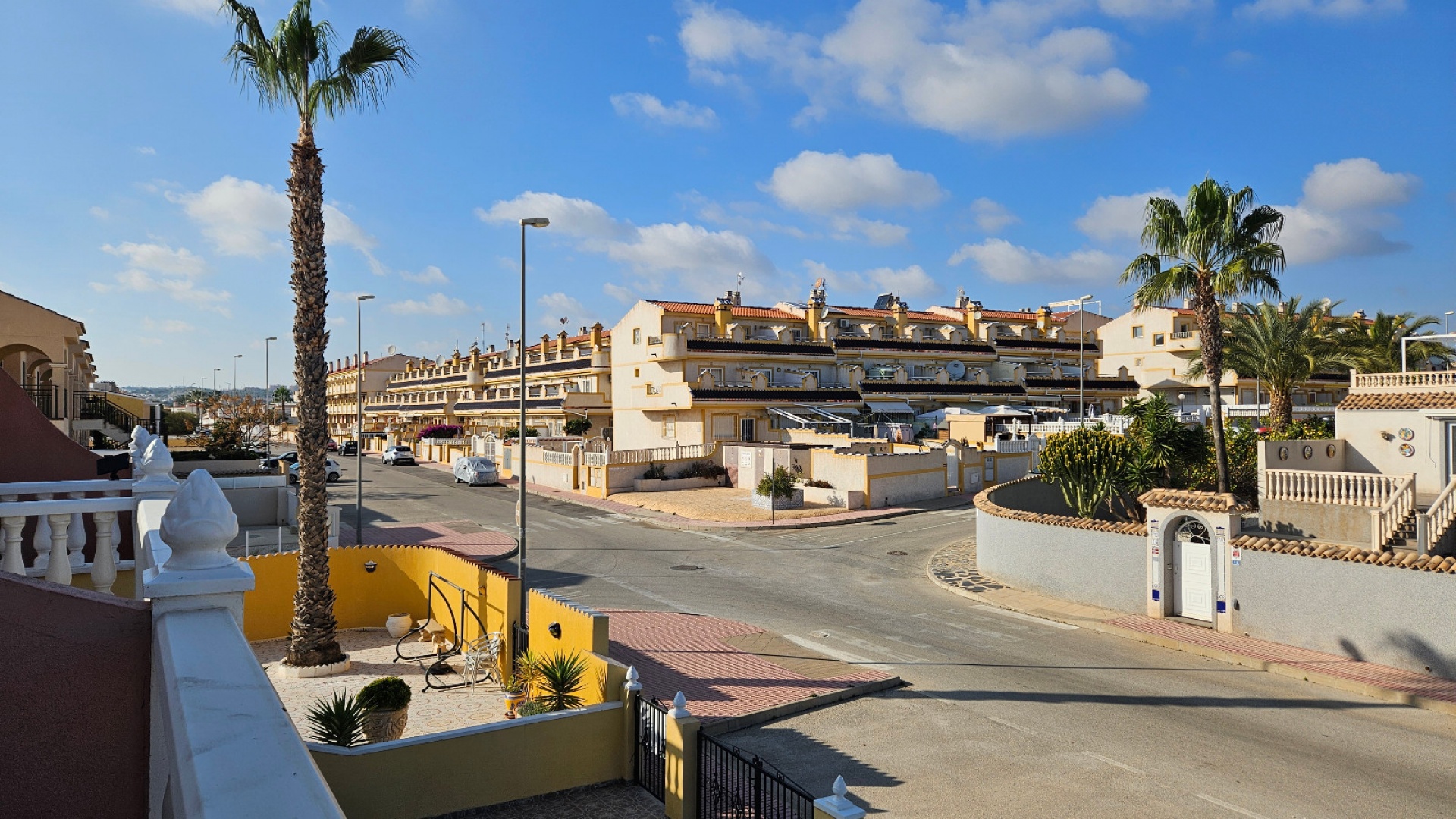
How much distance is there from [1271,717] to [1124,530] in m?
6.14

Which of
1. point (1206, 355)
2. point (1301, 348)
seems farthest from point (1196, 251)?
point (1301, 348)

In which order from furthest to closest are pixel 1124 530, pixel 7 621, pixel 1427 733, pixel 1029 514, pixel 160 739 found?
pixel 1029 514 < pixel 1124 530 < pixel 1427 733 < pixel 7 621 < pixel 160 739

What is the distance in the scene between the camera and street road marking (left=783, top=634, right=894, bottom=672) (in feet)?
47.3

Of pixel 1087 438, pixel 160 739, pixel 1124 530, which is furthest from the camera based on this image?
pixel 1087 438

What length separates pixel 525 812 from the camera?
30.4 ft

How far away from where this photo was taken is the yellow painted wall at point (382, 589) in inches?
573

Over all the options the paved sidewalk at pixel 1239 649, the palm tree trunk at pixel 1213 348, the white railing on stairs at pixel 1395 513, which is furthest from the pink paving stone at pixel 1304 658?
the palm tree trunk at pixel 1213 348

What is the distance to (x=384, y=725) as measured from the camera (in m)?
10.7

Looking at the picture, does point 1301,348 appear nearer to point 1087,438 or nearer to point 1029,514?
point 1087,438

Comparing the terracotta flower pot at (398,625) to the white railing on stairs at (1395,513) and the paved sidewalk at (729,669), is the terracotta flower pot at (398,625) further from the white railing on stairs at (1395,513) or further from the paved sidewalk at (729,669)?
the white railing on stairs at (1395,513)

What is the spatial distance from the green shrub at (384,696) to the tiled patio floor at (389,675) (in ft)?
1.89

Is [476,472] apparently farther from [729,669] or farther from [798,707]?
[798,707]

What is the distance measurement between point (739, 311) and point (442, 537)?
32.0m

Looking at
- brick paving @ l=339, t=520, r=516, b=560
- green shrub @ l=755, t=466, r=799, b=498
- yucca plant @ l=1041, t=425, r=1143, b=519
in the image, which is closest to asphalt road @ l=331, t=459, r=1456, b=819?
yucca plant @ l=1041, t=425, r=1143, b=519
